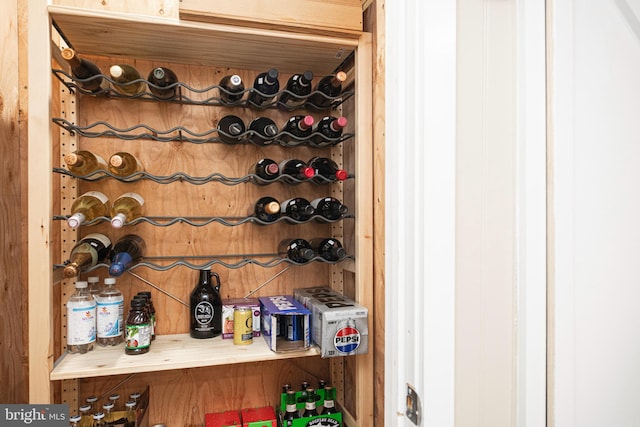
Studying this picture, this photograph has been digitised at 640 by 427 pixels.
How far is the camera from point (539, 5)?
779 millimetres

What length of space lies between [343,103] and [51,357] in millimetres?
1351

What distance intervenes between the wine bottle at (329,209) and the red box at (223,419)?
0.82 metres

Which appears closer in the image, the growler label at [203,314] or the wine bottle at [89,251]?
the wine bottle at [89,251]

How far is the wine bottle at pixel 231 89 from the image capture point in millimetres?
1326

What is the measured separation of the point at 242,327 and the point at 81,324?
49 cm

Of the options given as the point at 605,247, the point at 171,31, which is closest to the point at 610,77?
the point at 605,247

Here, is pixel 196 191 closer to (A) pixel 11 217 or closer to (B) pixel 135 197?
(B) pixel 135 197

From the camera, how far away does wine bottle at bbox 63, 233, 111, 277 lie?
4.09 feet

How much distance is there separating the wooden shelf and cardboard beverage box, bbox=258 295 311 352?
3.04 ft

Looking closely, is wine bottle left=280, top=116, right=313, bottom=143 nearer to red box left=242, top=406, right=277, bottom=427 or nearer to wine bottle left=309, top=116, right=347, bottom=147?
wine bottle left=309, top=116, right=347, bottom=147

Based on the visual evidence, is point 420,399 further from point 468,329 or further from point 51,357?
point 51,357

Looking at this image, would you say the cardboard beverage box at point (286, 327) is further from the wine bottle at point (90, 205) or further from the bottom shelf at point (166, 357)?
the wine bottle at point (90, 205)

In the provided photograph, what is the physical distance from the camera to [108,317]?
1.28 metres
